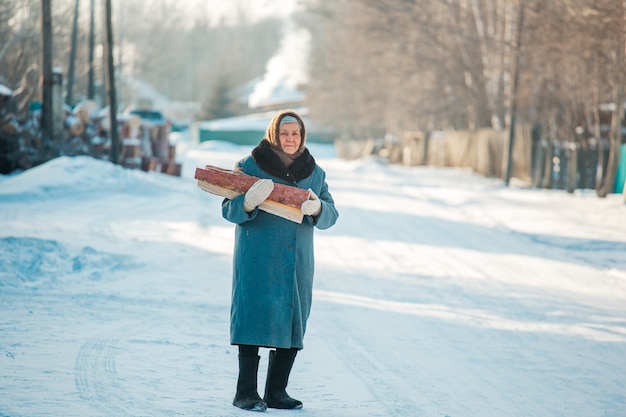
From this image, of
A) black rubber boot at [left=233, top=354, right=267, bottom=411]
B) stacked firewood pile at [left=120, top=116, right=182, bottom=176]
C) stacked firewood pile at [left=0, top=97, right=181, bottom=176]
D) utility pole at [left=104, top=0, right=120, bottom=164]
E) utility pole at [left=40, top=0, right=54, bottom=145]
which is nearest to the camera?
black rubber boot at [left=233, top=354, right=267, bottom=411]

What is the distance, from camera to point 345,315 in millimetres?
8555

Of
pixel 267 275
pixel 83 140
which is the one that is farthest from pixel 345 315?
pixel 83 140

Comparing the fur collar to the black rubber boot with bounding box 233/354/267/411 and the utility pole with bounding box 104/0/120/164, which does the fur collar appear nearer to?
the black rubber boot with bounding box 233/354/267/411

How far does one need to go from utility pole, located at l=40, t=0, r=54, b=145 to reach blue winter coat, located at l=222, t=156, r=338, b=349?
19856mm

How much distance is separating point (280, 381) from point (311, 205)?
1065 millimetres

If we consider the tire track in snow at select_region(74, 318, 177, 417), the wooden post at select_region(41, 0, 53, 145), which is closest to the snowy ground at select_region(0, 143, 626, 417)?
the tire track in snow at select_region(74, 318, 177, 417)

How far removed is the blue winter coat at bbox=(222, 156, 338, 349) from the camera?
5.07 m

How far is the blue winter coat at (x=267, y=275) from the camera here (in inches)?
200

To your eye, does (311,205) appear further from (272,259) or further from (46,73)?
(46,73)

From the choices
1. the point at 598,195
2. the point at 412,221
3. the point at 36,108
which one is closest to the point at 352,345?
the point at 412,221

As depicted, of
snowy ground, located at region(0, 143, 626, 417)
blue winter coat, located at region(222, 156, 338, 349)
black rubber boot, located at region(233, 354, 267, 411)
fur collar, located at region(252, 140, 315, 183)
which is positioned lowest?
snowy ground, located at region(0, 143, 626, 417)

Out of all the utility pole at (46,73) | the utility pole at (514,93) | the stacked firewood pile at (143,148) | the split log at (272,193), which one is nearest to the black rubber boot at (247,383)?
the split log at (272,193)

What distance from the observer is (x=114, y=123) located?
979 inches

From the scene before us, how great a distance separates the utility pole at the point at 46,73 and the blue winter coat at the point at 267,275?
65.1 feet
